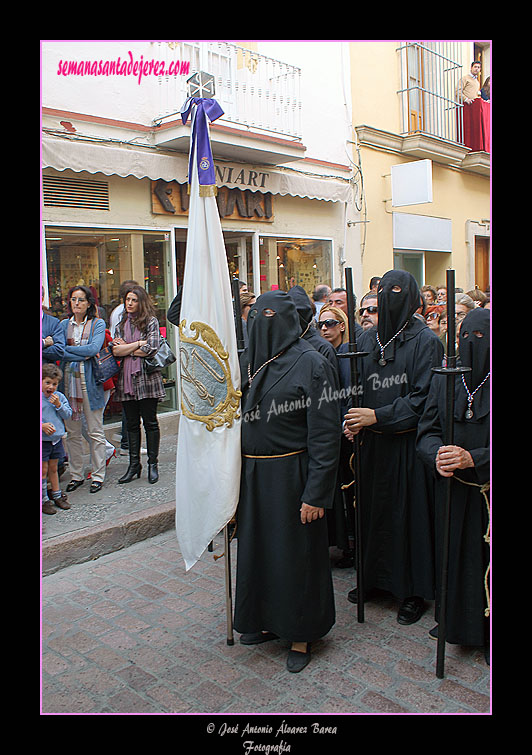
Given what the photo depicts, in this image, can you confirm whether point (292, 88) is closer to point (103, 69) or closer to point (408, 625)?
point (103, 69)

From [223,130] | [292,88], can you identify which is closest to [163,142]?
[223,130]

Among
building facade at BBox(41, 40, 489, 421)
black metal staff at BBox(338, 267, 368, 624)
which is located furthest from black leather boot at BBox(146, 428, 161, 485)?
black metal staff at BBox(338, 267, 368, 624)

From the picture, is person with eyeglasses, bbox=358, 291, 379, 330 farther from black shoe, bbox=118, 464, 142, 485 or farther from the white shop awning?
the white shop awning

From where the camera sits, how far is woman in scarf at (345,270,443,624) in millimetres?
4066

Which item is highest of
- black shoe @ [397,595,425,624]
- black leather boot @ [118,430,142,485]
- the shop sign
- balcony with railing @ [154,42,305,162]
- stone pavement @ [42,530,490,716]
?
balcony with railing @ [154,42,305,162]

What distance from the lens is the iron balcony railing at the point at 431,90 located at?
1310cm

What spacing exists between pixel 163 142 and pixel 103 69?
1137mm

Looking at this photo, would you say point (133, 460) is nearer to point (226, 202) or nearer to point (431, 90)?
point (226, 202)

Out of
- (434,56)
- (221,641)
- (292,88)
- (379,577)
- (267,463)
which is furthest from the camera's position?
(434,56)

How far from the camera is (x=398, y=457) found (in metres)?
4.21

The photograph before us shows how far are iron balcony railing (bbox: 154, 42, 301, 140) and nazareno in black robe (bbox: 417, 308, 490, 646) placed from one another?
6568 mm

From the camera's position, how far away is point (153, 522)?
5742mm

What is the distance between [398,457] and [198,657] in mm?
1763
